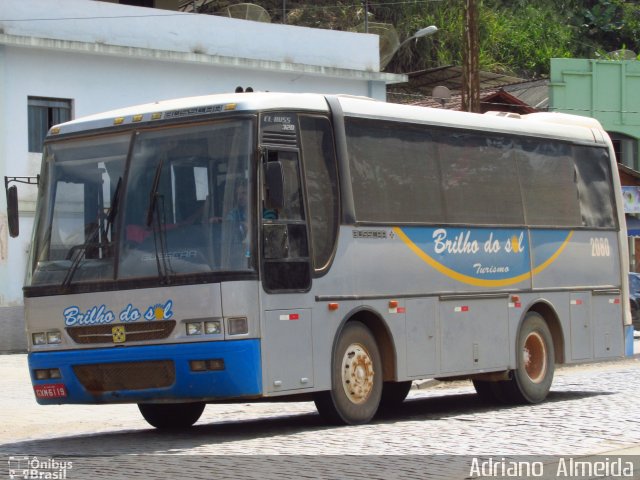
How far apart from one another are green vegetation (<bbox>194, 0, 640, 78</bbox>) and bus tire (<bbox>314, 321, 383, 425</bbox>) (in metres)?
45.6

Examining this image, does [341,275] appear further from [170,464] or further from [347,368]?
[170,464]

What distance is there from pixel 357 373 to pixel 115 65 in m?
19.2

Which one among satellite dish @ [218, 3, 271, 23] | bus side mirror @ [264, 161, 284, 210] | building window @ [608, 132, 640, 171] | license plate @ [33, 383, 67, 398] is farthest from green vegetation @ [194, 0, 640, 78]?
bus side mirror @ [264, 161, 284, 210]

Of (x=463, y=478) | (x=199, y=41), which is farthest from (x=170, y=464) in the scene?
(x=199, y=41)

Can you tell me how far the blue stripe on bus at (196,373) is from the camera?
1181 centimetres

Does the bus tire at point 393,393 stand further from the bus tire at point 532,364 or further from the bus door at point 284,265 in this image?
the bus door at point 284,265

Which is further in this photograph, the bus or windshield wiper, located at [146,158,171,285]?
windshield wiper, located at [146,158,171,285]

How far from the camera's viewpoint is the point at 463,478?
9391 millimetres

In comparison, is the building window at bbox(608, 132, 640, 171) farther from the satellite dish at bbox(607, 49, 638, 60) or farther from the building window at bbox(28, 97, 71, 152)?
the building window at bbox(28, 97, 71, 152)

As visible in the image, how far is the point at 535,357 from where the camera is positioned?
16234 millimetres

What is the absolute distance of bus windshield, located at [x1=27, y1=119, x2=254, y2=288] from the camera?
12.0 meters

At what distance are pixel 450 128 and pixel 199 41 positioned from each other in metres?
18.2

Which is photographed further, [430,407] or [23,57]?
[23,57]

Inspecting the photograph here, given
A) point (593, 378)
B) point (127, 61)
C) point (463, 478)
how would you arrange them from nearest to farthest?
1. point (463, 478)
2. point (593, 378)
3. point (127, 61)
